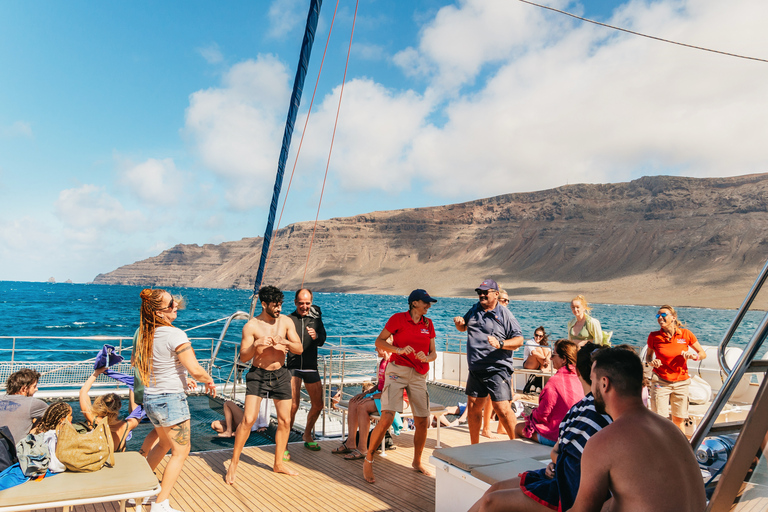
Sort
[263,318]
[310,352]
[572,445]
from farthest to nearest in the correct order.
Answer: [310,352]
[263,318]
[572,445]

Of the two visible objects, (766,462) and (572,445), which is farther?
(572,445)

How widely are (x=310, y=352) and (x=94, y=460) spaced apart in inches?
100

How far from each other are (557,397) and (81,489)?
9.46 ft

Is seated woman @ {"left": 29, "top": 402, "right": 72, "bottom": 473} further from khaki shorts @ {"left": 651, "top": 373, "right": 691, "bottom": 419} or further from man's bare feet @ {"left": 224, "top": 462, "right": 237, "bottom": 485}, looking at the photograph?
khaki shorts @ {"left": 651, "top": 373, "right": 691, "bottom": 419}

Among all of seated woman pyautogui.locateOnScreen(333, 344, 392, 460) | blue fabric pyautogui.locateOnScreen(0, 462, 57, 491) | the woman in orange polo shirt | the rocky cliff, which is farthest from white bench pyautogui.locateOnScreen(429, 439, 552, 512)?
the rocky cliff

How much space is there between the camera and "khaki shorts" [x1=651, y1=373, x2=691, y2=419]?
5406 millimetres

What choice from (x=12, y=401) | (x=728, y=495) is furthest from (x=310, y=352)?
(x=728, y=495)

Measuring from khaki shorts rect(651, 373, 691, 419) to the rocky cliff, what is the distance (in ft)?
354

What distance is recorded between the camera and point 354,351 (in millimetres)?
5812

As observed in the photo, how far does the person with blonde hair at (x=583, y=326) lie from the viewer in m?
5.68

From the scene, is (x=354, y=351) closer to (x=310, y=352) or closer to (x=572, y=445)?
(x=310, y=352)

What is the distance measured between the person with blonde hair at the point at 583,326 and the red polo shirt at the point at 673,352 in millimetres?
540

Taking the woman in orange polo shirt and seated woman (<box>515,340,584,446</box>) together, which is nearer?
seated woman (<box>515,340,584,446</box>)

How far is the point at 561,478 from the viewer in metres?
2.26
